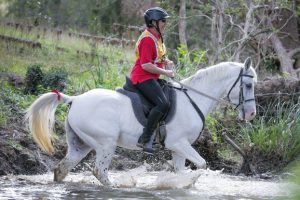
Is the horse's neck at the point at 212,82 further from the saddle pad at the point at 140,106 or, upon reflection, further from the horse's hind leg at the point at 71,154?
the horse's hind leg at the point at 71,154

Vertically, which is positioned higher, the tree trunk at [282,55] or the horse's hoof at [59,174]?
the tree trunk at [282,55]

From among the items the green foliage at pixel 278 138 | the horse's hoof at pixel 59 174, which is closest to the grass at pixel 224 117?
the green foliage at pixel 278 138

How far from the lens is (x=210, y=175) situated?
10.4 meters

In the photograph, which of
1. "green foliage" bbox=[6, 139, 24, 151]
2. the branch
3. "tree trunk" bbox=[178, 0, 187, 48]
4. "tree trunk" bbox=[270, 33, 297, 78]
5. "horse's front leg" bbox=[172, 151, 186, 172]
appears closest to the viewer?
"horse's front leg" bbox=[172, 151, 186, 172]

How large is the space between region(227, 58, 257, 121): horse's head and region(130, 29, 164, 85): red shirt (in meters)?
1.15

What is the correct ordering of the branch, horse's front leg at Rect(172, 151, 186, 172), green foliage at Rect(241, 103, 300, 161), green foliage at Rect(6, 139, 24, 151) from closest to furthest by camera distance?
horse's front leg at Rect(172, 151, 186, 172) → green foliage at Rect(6, 139, 24, 151) → green foliage at Rect(241, 103, 300, 161) → the branch

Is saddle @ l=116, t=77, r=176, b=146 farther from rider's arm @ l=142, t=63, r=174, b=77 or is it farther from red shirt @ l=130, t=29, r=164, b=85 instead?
rider's arm @ l=142, t=63, r=174, b=77

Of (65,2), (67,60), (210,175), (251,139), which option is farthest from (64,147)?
(65,2)

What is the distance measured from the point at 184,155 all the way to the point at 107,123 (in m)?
1.13

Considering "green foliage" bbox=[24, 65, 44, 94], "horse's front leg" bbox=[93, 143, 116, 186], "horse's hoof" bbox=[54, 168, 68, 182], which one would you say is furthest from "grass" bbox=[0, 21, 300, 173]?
"horse's front leg" bbox=[93, 143, 116, 186]

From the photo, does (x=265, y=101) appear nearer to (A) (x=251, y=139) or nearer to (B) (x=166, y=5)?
(A) (x=251, y=139)

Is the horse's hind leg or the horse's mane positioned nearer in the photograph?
the horse's hind leg

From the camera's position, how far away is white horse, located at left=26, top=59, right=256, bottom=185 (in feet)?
28.1

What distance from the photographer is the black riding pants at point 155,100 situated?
28.4ft
